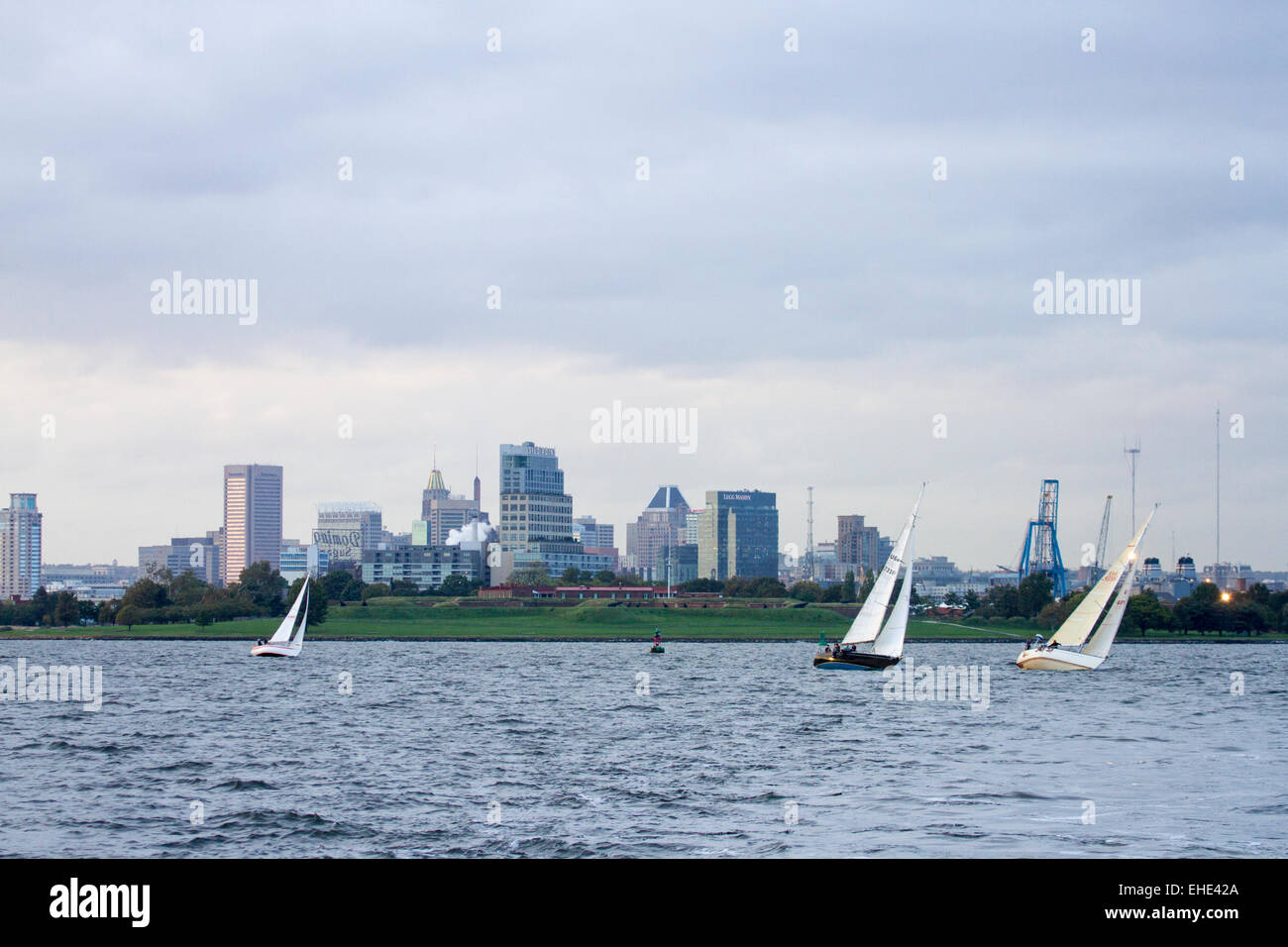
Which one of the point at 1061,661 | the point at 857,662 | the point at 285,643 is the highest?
the point at 857,662

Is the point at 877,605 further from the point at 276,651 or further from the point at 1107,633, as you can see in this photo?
the point at 276,651

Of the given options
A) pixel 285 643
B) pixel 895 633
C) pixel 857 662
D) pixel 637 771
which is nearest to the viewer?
pixel 637 771

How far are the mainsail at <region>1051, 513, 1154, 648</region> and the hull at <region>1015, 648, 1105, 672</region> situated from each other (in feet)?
5.58

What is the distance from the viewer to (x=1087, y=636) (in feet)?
453

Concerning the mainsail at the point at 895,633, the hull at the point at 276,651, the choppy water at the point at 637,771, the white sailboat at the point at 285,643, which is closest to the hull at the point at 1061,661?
the mainsail at the point at 895,633

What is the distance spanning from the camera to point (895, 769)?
182 feet

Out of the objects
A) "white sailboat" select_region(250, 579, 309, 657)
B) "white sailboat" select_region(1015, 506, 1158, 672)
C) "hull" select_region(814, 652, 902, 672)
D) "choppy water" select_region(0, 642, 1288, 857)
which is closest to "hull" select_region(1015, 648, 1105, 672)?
"white sailboat" select_region(1015, 506, 1158, 672)

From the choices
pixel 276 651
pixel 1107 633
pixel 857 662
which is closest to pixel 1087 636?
pixel 1107 633

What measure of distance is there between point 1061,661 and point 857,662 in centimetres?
2319

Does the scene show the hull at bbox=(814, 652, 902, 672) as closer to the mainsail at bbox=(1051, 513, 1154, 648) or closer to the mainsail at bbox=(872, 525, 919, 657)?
the mainsail at bbox=(872, 525, 919, 657)

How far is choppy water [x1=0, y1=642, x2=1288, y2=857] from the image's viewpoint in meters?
37.9

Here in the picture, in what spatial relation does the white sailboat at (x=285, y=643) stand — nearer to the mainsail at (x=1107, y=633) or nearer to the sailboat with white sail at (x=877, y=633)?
the sailboat with white sail at (x=877, y=633)
